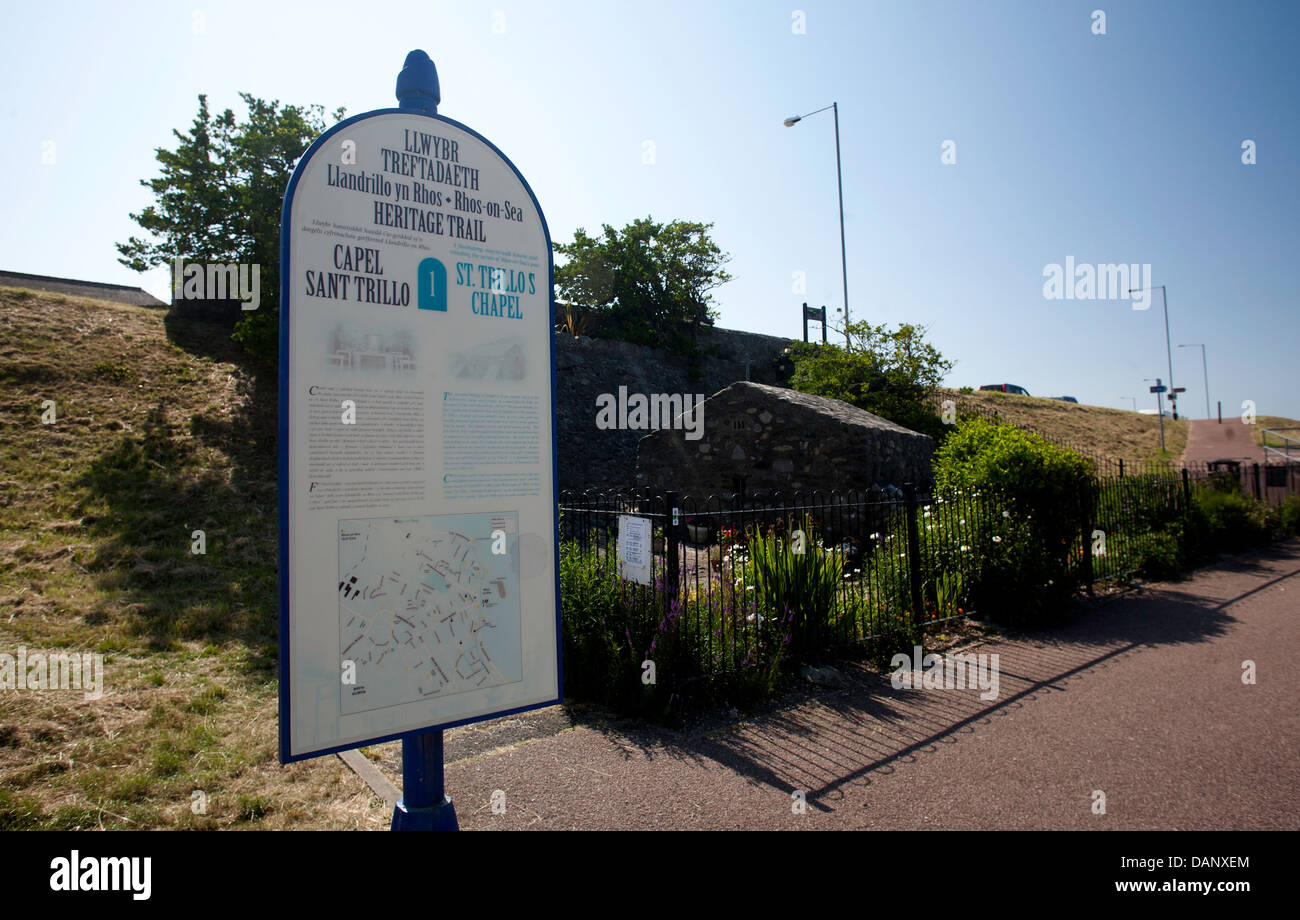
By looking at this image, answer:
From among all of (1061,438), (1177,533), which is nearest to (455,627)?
(1177,533)

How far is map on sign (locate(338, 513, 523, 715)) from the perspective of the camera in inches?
94.8

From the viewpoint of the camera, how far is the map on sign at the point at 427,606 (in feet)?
7.90

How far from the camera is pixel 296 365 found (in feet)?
7.51

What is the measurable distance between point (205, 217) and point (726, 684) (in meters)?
16.2

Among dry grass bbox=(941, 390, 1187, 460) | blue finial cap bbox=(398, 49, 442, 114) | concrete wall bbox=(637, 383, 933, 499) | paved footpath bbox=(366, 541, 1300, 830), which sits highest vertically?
dry grass bbox=(941, 390, 1187, 460)

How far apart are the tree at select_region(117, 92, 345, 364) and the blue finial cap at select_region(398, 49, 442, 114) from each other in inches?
551

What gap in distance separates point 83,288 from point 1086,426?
45350mm

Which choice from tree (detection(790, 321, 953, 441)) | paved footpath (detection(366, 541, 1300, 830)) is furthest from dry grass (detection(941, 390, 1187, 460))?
paved footpath (detection(366, 541, 1300, 830))

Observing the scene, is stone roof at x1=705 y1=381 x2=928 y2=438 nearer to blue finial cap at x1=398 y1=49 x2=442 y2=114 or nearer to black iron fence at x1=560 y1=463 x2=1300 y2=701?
black iron fence at x1=560 y1=463 x2=1300 y2=701

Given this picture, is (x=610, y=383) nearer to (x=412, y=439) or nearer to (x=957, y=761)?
(x=957, y=761)

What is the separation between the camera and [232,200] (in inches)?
592

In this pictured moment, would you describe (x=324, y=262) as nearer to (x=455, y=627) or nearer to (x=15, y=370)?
(x=455, y=627)

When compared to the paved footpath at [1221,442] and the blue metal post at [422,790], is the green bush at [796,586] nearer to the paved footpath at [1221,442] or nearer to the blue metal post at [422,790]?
the blue metal post at [422,790]

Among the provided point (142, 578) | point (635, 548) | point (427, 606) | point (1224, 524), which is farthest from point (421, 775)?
point (1224, 524)
